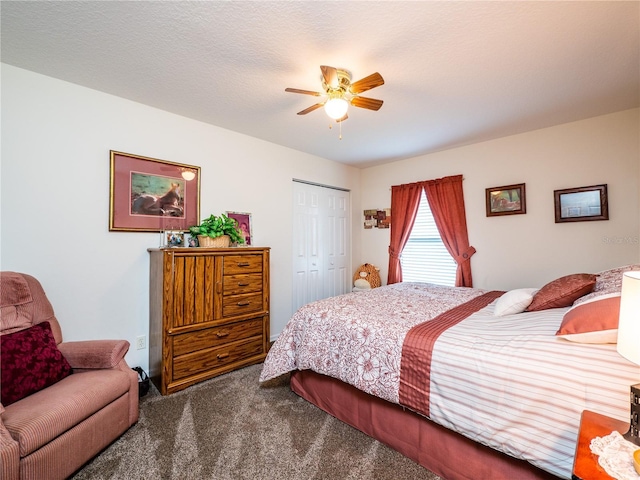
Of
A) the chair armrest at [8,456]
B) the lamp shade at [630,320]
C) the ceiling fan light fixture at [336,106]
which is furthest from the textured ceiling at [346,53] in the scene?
the chair armrest at [8,456]

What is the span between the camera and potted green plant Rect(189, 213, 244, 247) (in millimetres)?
2625

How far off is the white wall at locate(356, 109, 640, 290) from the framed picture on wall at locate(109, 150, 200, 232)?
3099mm

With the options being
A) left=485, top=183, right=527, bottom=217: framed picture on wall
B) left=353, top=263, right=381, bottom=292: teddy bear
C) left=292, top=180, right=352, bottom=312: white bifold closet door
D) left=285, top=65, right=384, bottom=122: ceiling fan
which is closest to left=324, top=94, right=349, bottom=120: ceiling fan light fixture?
left=285, top=65, right=384, bottom=122: ceiling fan

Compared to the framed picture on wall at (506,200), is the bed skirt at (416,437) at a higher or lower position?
lower

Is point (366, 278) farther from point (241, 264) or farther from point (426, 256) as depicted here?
point (241, 264)

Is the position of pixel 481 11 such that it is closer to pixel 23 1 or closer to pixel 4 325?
pixel 23 1

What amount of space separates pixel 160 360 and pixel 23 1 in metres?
2.43

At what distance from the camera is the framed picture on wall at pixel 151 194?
8.02 feet

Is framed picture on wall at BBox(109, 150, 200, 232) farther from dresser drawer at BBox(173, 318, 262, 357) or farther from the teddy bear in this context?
the teddy bear

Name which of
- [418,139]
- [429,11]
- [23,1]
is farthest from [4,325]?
[418,139]

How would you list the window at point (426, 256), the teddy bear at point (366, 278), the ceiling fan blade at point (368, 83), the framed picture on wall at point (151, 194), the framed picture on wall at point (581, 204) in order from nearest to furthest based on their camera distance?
the ceiling fan blade at point (368, 83), the framed picture on wall at point (151, 194), the framed picture on wall at point (581, 204), the window at point (426, 256), the teddy bear at point (366, 278)

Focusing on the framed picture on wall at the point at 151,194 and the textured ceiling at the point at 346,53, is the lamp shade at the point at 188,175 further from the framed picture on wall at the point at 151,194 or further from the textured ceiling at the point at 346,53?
the textured ceiling at the point at 346,53

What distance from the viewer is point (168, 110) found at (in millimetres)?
2699

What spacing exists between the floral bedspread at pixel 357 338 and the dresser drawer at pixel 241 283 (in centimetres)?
73
